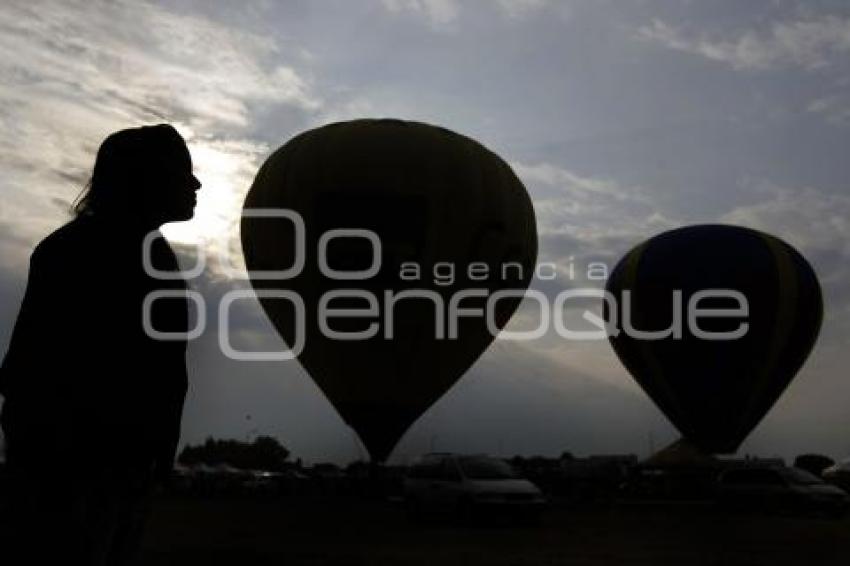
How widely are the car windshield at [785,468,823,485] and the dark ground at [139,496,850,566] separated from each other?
70.2 inches

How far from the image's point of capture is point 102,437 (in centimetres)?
270

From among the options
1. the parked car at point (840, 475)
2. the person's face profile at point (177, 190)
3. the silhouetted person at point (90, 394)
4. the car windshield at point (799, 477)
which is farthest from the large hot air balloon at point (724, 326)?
the silhouetted person at point (90, 394)

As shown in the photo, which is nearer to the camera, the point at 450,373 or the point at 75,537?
the point at 75,537

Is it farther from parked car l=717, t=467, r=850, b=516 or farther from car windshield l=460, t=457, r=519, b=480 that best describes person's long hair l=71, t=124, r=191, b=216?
parked car l=717, t=467, r=850, b=516

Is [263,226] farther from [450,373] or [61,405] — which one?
[61,405]

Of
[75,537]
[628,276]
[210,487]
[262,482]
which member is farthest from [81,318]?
[262,482]

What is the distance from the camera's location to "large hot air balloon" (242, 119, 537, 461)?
22.3 m

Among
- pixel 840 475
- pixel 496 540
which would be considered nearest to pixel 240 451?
pixel 840 475

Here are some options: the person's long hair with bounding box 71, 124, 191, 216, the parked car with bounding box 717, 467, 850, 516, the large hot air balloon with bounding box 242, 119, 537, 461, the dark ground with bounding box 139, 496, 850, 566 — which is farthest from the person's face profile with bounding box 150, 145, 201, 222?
the parked car with bounding box 717, 467, 850, 516

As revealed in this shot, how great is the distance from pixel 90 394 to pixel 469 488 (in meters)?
18.8

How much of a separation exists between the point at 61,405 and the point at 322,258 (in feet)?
64.9

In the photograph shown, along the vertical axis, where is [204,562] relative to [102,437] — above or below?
below

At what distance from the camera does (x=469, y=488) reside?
21.0 m

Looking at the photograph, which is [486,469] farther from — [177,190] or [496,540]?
[177,190]
